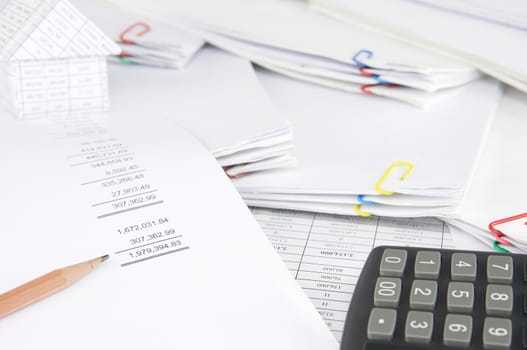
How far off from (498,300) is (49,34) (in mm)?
439

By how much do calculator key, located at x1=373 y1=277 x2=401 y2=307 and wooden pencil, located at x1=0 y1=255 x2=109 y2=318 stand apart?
173 millimetres

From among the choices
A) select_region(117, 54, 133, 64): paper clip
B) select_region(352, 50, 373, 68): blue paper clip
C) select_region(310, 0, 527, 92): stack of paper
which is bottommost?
select_region(117, 54, 133, 64): paper clip

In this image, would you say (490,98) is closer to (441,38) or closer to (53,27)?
(441,38)

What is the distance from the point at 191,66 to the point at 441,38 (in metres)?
0.25

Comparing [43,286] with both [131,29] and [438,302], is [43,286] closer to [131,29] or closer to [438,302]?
[438,302]

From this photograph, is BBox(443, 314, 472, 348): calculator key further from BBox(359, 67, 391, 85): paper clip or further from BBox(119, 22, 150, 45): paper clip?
BBox(119, 22, 150, 45): paper clip

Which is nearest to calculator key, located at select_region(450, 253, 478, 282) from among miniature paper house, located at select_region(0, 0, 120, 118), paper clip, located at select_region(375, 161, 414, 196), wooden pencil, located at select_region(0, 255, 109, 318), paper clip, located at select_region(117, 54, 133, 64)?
paper clip, located at select_region(375, 161, 414, 196)

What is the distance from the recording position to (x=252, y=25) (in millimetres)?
870

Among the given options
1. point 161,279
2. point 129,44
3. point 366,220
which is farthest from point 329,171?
point 129,44

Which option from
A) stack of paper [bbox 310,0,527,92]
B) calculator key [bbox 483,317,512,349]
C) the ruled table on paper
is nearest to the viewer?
calculator key [bbox 483,317,512,349]

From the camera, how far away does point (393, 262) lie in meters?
0.51

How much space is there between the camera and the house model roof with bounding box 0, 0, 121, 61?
0.70 meters

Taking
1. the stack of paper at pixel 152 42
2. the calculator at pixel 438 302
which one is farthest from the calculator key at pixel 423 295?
the stack of paper at pixel 152 42

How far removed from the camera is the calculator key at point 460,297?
0.46m
